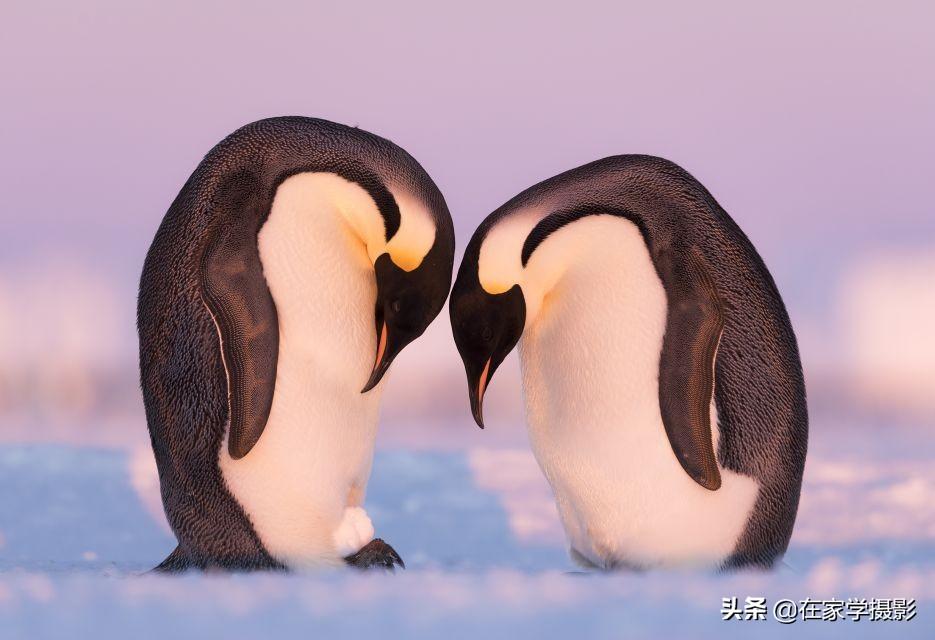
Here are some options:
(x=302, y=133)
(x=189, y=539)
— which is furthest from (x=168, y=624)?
(x=302, y=133)

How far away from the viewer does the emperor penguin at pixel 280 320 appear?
3.80 m

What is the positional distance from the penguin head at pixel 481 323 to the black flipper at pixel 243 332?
0.52 m

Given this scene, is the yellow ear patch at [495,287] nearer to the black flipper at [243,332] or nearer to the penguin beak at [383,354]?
the penguin beak at [383,354]

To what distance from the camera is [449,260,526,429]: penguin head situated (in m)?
3.90

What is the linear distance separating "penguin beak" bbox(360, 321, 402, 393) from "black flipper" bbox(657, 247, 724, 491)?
747 millimetres

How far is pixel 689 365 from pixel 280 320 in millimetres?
1134

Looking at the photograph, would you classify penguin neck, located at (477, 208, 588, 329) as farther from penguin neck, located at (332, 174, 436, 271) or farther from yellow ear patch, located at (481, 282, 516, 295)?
penguin neck, located at (332, 174, 436, 271)

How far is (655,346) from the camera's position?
12.9 feet

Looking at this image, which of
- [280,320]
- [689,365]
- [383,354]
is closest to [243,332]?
[280,320]

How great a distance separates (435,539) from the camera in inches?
209

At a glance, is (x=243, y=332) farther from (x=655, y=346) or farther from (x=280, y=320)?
(x=655, y=346)

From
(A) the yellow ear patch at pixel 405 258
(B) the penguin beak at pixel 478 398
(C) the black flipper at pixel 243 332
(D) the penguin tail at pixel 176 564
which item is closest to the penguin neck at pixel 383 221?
(A) the yellow ear patch at pixel 405 258

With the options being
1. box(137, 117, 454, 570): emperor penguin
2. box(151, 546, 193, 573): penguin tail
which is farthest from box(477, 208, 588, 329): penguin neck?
box(151, 546, 193, 573): penguin tail

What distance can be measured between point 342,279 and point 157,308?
1.70ft
